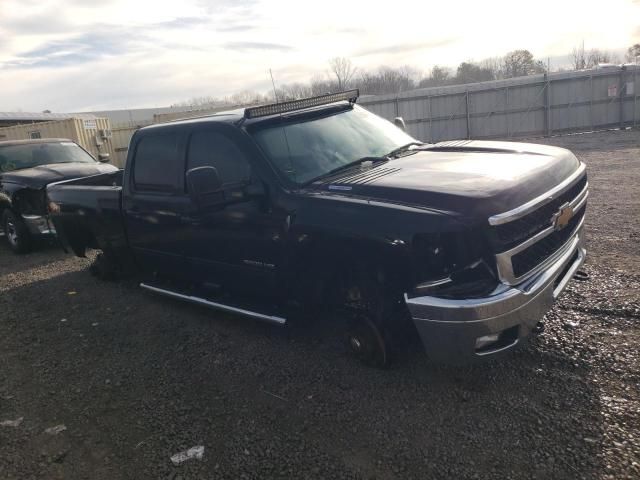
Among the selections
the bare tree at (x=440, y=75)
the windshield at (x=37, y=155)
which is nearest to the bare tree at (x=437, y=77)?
the bare tree at (x=440, y=75)

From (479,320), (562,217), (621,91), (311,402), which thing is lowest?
(311,402)

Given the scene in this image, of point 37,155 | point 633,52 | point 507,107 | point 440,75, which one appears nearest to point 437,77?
point 440,75

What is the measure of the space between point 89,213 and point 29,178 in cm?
343

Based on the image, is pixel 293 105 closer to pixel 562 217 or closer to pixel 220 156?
pixel 220 156

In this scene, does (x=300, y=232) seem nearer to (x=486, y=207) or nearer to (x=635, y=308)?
(x=486, y=207)

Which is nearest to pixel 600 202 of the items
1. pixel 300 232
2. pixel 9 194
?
pixel 300 232

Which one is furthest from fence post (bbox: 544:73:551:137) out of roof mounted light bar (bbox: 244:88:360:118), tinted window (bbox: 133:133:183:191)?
tinted window (bbox: 133:133:183:191)

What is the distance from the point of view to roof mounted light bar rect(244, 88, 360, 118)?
4.11 meters

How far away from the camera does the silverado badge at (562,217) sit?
132 inches

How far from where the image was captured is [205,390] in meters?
3.66

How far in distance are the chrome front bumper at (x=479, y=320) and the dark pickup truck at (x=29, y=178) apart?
707 cm

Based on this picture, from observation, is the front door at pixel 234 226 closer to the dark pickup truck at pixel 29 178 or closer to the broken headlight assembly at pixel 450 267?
the broken headlight assembly at pixel 450 267

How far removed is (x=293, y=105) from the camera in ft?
14.3

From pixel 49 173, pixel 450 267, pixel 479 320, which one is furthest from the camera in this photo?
pixel 49 173
